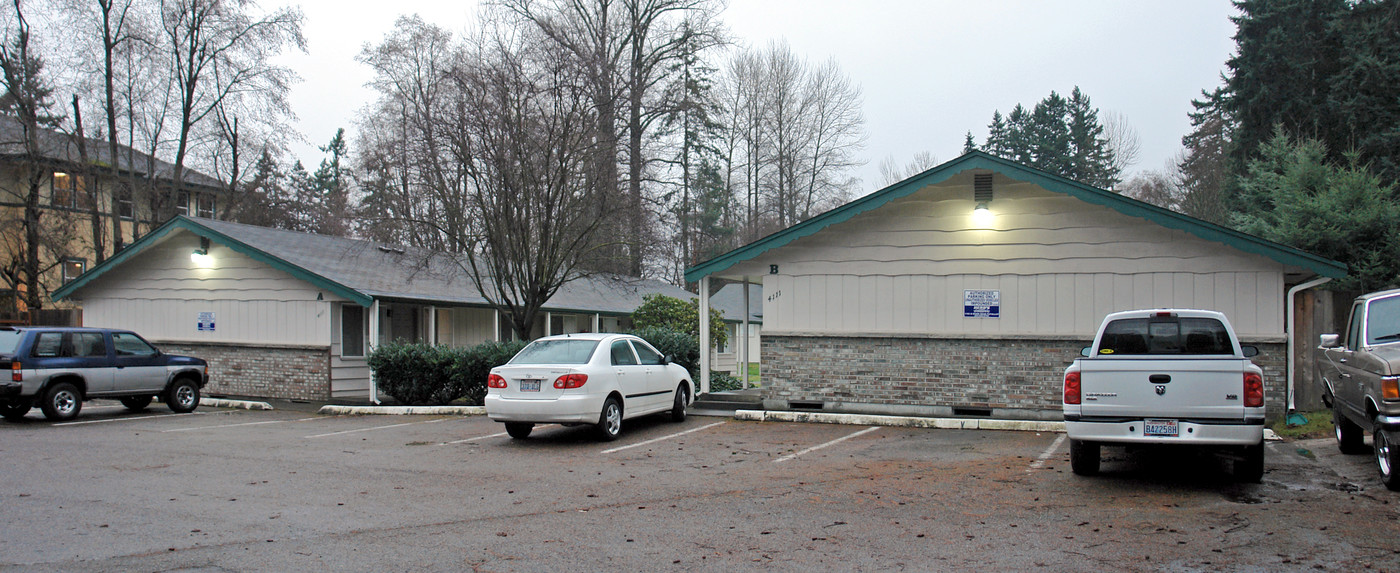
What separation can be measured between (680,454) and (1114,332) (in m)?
5.14

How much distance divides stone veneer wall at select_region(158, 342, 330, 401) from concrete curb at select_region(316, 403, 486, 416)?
1.96 m

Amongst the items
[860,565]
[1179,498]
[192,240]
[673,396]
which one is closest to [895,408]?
[673,396]

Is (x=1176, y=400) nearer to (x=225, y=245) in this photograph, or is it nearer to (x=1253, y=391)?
(x=1253, y=391)

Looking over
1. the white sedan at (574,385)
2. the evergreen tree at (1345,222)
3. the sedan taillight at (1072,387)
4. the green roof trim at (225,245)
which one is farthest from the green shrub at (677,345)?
the evergreen tree at (1345,222)

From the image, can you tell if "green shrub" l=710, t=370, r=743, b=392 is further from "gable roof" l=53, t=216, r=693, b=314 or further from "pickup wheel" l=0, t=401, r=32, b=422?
"pickup wheel" l=0, t=401, r=32, b=422

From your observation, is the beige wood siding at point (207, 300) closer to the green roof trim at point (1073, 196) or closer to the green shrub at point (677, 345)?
the green shrub at point (677, 345)

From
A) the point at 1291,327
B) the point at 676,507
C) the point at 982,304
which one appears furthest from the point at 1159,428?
the point at 1291,327

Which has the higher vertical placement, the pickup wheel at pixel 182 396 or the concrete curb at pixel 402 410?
the pickup wheel at pixel 182 396

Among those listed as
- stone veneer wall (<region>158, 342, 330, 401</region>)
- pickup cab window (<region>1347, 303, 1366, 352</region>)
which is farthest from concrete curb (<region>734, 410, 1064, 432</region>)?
stone veneer wall (<region>158, 342, 330, 401</region>)

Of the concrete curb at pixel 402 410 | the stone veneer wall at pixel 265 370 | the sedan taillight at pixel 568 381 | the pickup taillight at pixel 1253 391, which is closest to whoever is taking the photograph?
the pickup taillight at pixel 1253 391

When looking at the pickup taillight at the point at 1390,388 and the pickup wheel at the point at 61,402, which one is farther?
the pickup wheel at the point at 61,402

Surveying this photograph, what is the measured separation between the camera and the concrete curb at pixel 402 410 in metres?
16.4

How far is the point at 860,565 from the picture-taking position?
223 inches

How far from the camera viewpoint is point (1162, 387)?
804 cm
